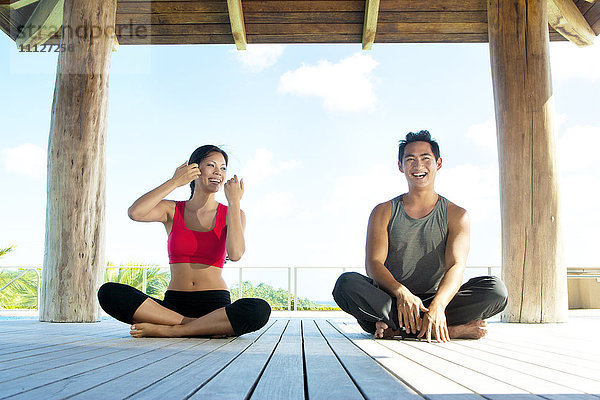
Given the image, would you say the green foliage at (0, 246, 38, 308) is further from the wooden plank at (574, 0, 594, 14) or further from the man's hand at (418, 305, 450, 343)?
the wooden plank at (574, 0, 594, 14)

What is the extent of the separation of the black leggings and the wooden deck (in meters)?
0.12

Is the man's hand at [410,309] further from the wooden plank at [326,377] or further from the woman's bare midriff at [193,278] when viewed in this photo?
the woman's bare midriff at [193,278]

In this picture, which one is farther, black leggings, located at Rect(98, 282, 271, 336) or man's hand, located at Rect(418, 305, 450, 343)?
black leggings, located at Rect(98, 282, 271, 336)

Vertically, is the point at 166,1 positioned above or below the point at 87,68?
above

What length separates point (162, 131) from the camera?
→ 29406 mm

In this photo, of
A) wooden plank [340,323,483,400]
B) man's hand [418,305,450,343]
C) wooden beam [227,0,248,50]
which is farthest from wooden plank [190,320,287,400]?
wooden beam [227,0,248,50]

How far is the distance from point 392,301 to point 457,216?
1.84ft

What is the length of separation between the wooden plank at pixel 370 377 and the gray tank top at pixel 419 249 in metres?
0.81

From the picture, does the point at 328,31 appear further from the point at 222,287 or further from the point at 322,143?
the point at 322,143

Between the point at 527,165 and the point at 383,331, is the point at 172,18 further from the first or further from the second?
the point at 383,331

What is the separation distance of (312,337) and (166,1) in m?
3.81

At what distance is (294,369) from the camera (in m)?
1.55

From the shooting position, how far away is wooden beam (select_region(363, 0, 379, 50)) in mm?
4867

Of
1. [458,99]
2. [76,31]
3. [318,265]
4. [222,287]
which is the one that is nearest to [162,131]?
[458,99]
